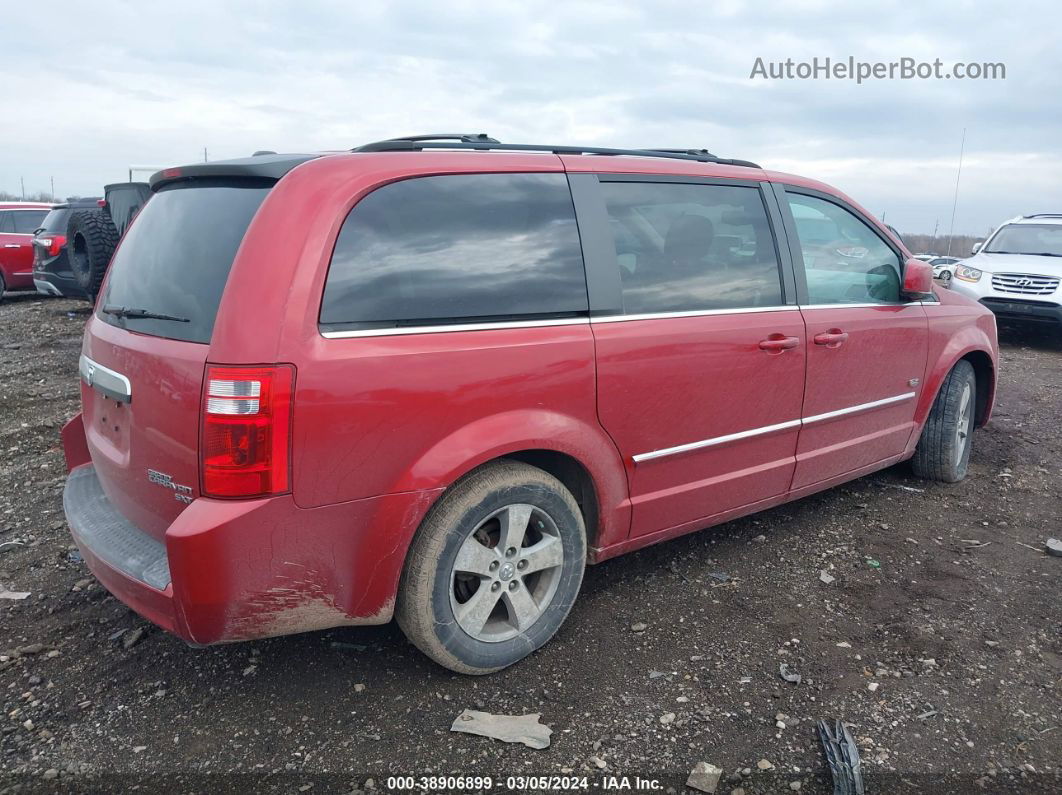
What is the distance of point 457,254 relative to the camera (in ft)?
8.83

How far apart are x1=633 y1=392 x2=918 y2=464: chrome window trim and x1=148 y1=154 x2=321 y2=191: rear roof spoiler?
161 centimetres

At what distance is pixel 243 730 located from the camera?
261cm

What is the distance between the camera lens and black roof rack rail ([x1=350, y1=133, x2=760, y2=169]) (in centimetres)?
282

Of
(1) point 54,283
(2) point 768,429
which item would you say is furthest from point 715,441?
(1) point 54,283

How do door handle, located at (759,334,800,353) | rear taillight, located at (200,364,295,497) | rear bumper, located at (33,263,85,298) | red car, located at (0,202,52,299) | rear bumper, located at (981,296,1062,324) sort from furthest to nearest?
red car, located at (0,202,52,299) → rear bumper, located at (33,263,85,298) → rear bumper, located at (981,296,1062,324) → door handle, located at (759,334,800,353) → rear taillight, located at (200,364,295,497)

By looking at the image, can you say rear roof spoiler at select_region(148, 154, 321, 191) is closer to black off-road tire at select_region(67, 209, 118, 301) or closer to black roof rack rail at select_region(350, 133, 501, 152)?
black roof rack rail at select_region(350, 133, 501, 152)

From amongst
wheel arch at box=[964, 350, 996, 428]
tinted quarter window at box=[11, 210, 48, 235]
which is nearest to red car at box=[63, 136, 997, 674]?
wheel arch at box=[964, 350, 996, 428]

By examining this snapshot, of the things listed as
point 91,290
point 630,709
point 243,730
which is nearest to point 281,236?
point 243,730

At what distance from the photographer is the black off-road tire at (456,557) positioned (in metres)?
2.65

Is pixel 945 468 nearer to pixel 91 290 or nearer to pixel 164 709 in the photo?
pixel 164 709

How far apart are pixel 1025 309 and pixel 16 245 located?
15.6 metres

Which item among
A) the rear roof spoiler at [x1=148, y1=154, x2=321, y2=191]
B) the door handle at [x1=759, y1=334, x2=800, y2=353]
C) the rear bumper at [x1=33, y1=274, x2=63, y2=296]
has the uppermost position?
the rear roof spoiler at [x1=148, y1=154, x2=321, y2=191]

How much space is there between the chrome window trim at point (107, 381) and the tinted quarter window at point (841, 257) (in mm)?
2875

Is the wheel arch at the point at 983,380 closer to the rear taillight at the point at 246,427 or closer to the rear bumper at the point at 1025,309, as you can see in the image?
the rear taillight at the point at 246,427
